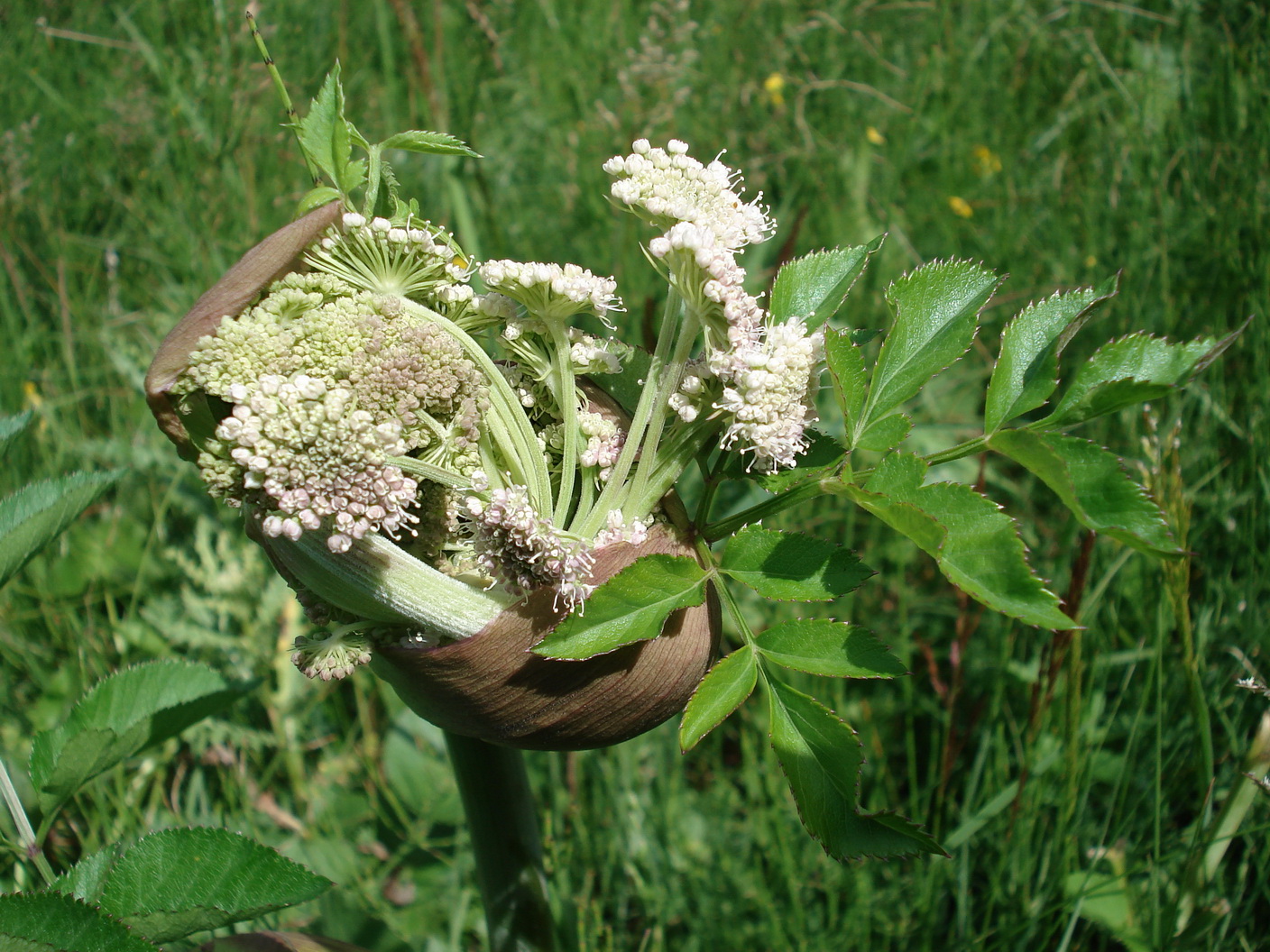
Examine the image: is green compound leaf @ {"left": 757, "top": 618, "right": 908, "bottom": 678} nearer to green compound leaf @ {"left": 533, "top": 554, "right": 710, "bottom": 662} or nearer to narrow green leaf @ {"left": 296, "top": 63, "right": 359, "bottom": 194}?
green compound leaf @ {"left": 533, "top": 554, "right": 710, "bottom": 662}

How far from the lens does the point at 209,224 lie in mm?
2953

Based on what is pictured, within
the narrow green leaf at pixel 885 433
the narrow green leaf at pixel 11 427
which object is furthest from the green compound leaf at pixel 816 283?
the narrow green leaf at pixel 11 427

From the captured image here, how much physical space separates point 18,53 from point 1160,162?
4.64 metres

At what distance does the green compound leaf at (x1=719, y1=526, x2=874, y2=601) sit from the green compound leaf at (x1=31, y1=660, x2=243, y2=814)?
36.4 inches

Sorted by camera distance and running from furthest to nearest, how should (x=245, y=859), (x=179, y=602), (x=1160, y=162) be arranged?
(x=1160, y=162), (x=179, y=602), (x=245, y=859)

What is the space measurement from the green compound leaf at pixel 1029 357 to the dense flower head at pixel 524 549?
0.53 m

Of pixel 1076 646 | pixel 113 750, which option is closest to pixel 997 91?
pixel 1076 646

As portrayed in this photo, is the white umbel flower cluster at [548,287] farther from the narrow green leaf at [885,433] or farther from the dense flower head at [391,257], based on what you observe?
the narrow green leaf at [885,433]

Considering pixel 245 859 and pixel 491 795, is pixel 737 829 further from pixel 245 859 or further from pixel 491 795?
pixel 245 859

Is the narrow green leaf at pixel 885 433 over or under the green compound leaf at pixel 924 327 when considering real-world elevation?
under

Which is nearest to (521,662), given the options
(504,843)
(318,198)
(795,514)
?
(504,843)

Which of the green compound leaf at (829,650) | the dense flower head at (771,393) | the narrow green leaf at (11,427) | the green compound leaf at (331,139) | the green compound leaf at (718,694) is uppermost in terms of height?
the green compound leaf at (331,139)

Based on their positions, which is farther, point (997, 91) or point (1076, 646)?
point (997, 91)

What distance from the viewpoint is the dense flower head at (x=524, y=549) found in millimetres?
1006
